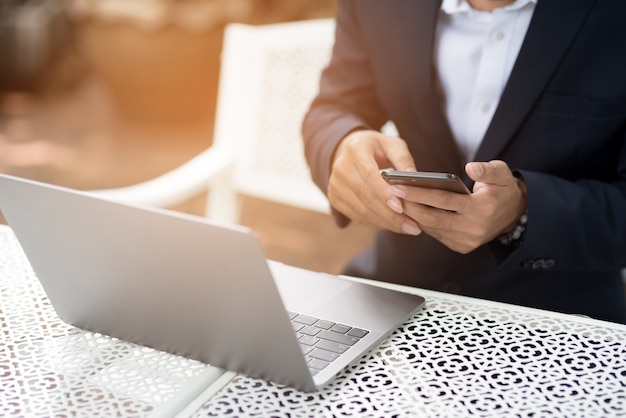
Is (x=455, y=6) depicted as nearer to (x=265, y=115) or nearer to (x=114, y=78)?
(x=265, y=115)

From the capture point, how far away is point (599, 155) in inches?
39.3

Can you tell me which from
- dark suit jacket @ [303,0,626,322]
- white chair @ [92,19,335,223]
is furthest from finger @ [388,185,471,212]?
white chair @ [92,19,335,223]

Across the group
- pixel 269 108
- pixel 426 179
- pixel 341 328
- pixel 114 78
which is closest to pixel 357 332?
pixel 341 328

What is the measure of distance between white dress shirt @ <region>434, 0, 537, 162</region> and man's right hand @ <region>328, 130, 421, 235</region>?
0.21 meters

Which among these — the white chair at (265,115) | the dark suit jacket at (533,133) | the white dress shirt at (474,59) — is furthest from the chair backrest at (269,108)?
the white dress shirt at (474,59)

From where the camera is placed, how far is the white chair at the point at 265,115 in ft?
4.74

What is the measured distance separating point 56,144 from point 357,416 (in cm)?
343

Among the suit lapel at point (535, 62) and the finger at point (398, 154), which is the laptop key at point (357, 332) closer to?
the finger at point (398, 154)

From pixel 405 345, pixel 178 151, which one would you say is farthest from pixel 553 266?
pixel 178 151

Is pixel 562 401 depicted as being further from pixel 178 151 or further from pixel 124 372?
pixel 178 151

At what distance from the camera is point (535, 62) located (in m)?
0.94

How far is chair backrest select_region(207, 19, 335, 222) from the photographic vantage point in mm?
1453

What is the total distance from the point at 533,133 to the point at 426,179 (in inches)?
15.6

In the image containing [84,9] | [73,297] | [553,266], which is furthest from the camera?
[84,9]
